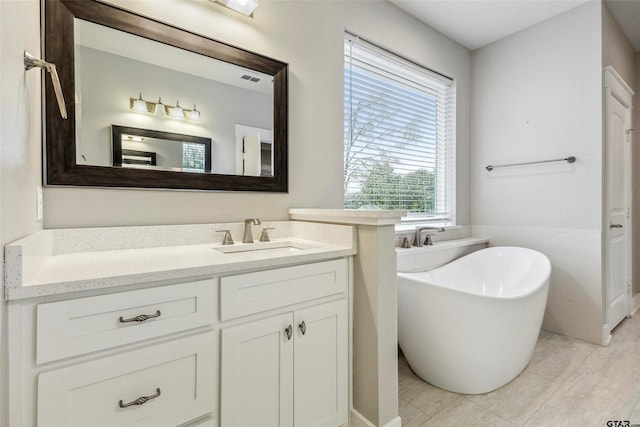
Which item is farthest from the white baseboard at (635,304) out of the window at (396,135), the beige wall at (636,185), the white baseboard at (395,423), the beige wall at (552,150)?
the white baseboard at (395,423)

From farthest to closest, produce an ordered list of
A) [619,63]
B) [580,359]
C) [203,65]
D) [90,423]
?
[619,63] < [580,359] < [203,65] < [90,423]

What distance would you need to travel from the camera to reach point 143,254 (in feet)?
4.09

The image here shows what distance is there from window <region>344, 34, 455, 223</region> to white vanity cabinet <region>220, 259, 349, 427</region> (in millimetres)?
1077

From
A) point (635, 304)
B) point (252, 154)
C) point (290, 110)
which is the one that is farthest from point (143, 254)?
point (635, 304)

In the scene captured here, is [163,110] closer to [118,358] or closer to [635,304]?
[118,358]

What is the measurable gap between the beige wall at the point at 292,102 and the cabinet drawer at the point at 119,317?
63 cm

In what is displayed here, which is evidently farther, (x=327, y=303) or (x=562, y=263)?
(x=562, y=263)

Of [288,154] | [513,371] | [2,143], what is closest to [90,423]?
[2,143]

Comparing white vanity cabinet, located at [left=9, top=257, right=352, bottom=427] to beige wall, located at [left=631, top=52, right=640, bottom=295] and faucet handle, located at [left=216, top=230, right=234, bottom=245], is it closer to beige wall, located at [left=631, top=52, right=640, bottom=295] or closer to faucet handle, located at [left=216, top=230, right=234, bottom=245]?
faucet handle, located at [left=216, top=230, right=234, bottom=245]

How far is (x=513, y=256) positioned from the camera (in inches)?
103

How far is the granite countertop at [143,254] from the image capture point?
0.80 meters

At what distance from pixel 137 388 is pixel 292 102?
1595mm

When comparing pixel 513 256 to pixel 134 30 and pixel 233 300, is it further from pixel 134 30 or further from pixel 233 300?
pixel 134 30

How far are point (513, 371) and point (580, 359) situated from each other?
763 mm
